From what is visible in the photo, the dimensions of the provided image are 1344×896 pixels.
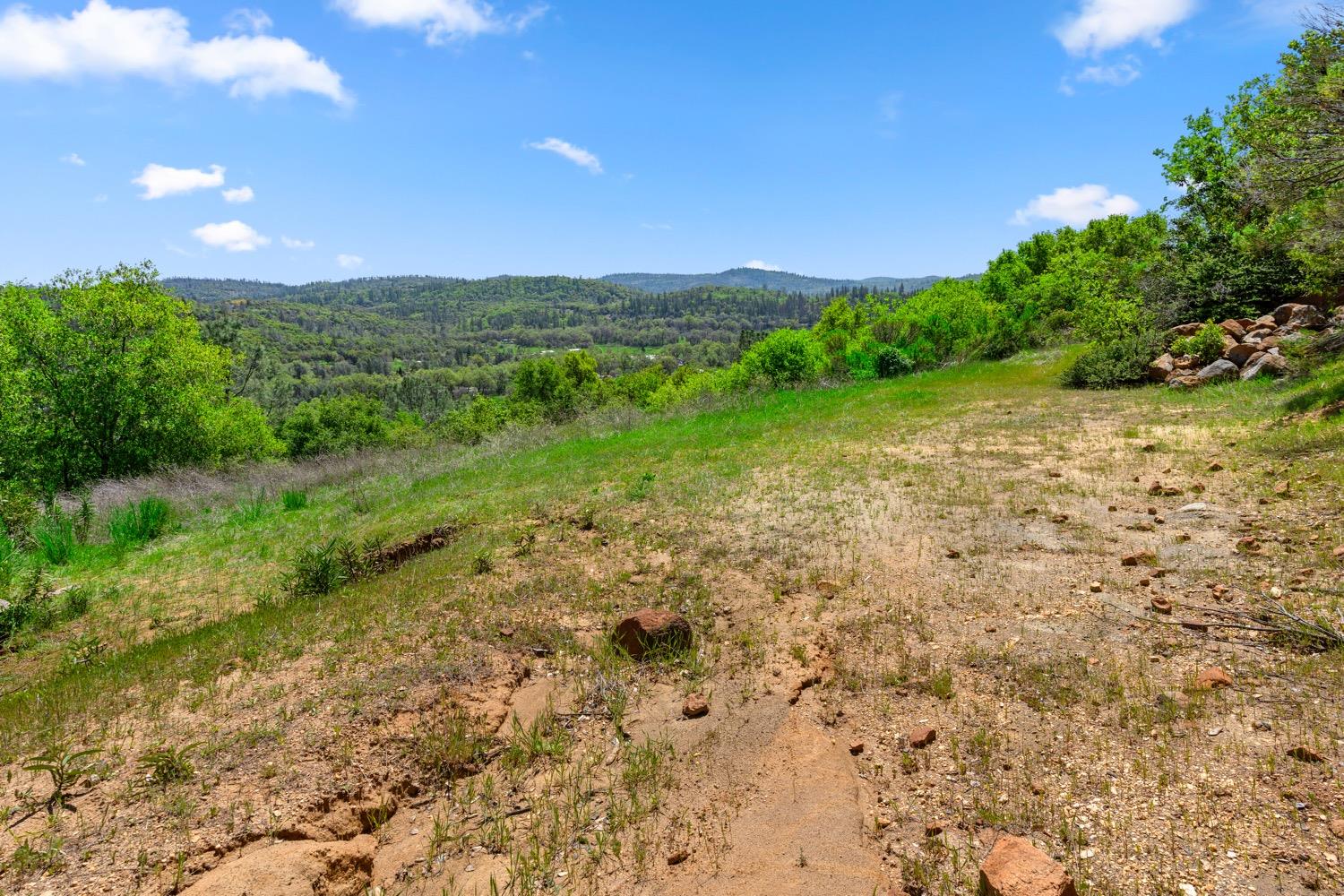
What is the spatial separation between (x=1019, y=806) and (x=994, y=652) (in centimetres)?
179

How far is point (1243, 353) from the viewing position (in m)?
16.1

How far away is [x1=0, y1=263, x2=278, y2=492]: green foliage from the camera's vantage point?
768 inches

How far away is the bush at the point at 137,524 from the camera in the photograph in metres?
12.2

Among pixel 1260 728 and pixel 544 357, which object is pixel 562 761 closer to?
pixel 1260 728

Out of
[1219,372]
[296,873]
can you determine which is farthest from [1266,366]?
[296,873]

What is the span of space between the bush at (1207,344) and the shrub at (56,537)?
27.1 meters

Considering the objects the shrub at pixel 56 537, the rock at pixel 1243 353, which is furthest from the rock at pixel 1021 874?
the rock at pixel 1243 353

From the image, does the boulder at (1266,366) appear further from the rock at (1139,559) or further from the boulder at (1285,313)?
the rock at (1139,559)

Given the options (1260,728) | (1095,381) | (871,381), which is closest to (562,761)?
(1260,728)

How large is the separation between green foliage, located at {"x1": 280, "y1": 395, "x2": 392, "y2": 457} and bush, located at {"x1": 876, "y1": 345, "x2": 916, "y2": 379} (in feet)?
141

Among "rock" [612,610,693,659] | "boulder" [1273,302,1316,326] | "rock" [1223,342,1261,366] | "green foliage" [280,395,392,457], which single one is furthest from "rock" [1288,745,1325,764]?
"green foliage" [280,395,392,457]

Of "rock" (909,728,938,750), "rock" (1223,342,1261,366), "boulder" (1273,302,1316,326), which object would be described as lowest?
"rock" (909,728,938,750)

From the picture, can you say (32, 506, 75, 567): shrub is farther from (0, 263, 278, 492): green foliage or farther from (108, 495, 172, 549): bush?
(0, 263, 278, 492): green foliage

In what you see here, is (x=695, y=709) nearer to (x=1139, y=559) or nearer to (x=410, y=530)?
(x=1139, y=559)
